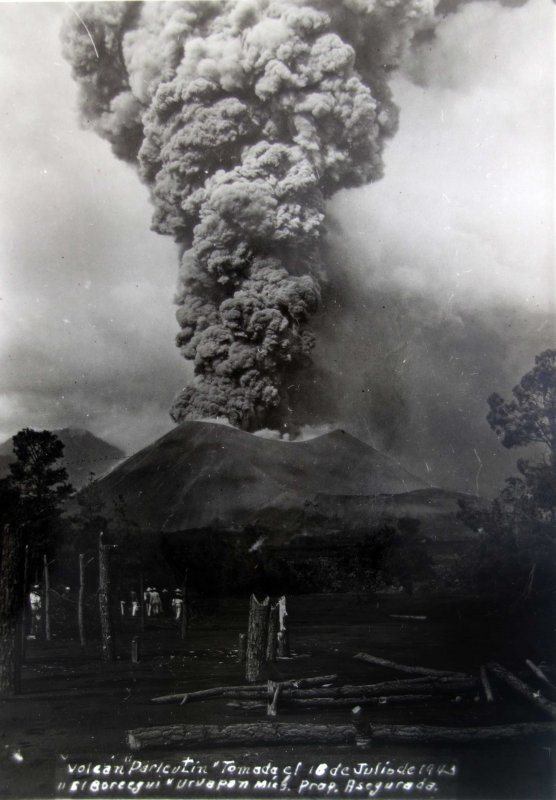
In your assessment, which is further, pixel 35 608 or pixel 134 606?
pixel 134 606

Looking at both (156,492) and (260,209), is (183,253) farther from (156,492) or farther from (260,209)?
(156,492)

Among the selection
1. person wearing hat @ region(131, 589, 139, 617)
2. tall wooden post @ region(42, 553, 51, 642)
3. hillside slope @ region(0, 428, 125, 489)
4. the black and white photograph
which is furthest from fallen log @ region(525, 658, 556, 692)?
hillside slope @ region(0, 428, 125, 489)

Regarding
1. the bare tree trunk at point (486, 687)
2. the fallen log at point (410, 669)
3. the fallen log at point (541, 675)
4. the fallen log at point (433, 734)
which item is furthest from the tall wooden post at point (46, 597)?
the fallen log at point (541, 675)

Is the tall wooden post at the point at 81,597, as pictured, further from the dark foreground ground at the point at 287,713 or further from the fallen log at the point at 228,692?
the fallen log at the point at 228,692

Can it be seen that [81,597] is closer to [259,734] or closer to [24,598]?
[24,598]

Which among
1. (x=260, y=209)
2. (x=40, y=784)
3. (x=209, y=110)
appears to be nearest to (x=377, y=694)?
(x=40, y=784)

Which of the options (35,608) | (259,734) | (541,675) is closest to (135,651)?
(35,608)

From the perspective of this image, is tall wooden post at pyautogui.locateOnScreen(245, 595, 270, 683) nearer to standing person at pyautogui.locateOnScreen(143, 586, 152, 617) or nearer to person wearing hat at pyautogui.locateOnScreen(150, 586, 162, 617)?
person wearing hat at pyautogui.locateOnScreen(150, 586, 162, 617)
